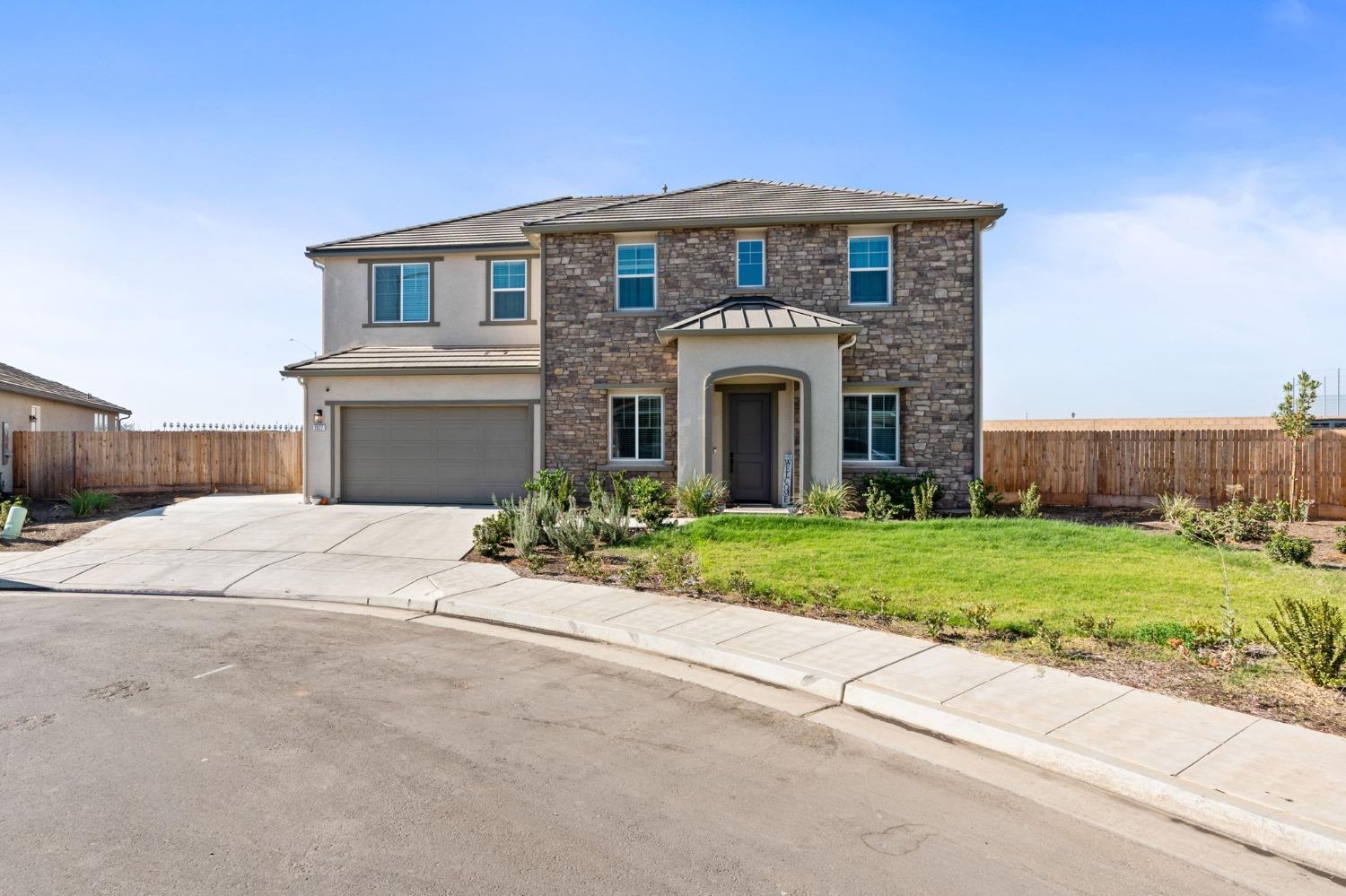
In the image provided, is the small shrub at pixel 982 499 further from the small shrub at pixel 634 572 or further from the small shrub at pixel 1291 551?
the small shrub at pixel 634 572

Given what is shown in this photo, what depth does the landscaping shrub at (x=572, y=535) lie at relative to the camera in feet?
38.7

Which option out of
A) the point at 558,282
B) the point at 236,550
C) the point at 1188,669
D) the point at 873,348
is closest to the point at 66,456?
the point at 236,550

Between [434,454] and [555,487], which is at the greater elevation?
[434,454]

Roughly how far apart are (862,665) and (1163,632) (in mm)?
2916

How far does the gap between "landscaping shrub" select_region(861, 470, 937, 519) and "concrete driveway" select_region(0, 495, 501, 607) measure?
7.95 meters

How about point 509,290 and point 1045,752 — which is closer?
point 1045,752

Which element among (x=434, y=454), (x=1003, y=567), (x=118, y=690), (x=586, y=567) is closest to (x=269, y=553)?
(x=586, y=567)

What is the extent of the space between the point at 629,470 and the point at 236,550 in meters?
7.72

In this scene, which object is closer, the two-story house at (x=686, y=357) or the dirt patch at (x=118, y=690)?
the dirt patch at (x=118, y=690)

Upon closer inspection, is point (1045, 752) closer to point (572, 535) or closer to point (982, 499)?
point (572, 535)

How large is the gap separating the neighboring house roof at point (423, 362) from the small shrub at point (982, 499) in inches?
377

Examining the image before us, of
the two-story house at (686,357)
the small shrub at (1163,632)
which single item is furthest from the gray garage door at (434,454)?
the small shrub at (1163,632)

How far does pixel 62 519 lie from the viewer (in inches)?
659

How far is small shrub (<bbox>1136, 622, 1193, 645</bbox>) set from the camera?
6984 mm
